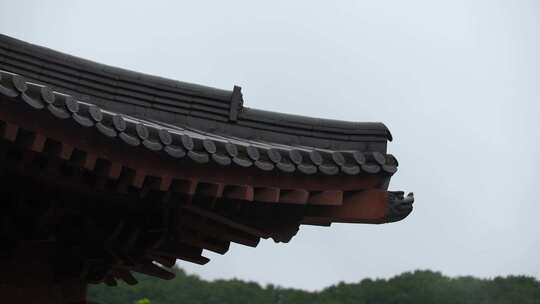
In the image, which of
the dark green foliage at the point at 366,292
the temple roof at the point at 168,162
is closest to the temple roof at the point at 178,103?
the temple roof at the point at 168,162

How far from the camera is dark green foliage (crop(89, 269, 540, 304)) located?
30688mm

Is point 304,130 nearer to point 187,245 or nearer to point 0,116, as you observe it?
point 187,245

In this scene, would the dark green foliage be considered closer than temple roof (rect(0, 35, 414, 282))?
No

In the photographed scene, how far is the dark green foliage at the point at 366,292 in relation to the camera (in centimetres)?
3069

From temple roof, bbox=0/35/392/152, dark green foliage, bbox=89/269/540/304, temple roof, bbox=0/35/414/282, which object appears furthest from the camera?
dark green foliage, bbox=89/269/540/304

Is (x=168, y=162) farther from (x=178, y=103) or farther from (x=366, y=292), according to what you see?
(x=366, y=292)

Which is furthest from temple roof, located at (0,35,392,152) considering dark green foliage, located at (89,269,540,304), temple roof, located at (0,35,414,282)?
dark green foliage, located at (89,269,540,304)

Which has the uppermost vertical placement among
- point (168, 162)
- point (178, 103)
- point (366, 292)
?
point (366, 292)

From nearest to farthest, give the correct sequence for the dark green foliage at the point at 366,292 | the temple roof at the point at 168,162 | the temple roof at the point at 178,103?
the temple roof at the point at 168,162 < the temple roof at the point at 178,103 < the dark green foliage at the point at 366,292

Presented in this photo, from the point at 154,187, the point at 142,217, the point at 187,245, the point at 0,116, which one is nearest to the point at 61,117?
the point at 0,116

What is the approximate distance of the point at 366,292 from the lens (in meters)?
31.7

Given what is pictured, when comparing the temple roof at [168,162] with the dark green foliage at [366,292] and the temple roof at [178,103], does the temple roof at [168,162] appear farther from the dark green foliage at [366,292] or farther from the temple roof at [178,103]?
the dark green foliage at [366,292]

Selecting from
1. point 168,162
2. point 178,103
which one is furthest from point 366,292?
point 168,162

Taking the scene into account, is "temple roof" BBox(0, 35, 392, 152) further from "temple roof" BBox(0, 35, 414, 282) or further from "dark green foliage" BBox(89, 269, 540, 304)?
"dark green foliage" BBox(89, 269, 540, 304)
